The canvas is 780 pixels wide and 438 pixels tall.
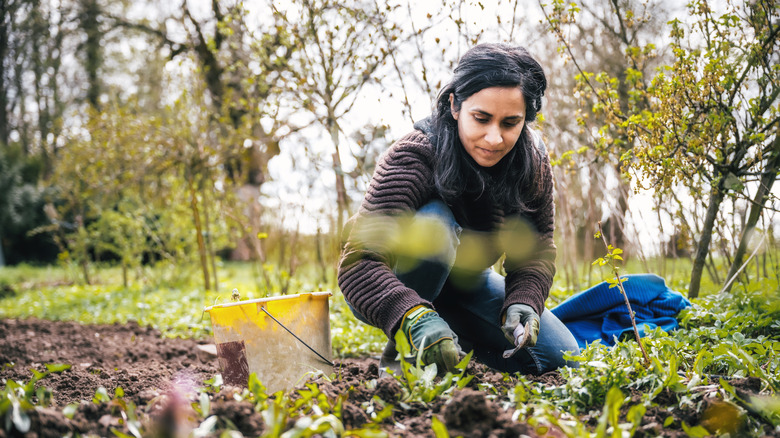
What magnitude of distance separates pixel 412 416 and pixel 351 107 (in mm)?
2543

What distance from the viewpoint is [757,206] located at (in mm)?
2525

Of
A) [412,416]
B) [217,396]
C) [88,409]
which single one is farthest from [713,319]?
[88,409]

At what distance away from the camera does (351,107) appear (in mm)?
3615

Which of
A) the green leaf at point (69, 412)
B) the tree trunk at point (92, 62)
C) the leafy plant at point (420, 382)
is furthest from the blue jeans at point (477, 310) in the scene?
the tree trunk at point (92, 62)

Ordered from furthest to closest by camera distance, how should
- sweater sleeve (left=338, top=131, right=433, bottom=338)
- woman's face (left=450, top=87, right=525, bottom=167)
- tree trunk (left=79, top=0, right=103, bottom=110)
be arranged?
1. tree trunk (left=79, top=0, right=103, bottom=110)
2. woman's face (left=450, top=87, right=525, bottom=167)
3. sweater sleeve (left=338, top=131, right=433, bottom=338)

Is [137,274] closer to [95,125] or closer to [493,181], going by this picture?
[95,125]

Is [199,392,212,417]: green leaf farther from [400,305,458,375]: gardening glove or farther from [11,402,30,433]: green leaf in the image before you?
[400,305,458,375]: gardening glove

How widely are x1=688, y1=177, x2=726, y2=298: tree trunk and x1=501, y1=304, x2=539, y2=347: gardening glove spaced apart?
1.07 meters

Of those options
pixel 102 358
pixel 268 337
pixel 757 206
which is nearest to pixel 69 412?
pixel 268 337

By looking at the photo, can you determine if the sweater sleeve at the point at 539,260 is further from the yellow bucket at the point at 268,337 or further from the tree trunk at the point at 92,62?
the tree trunk at the point at 92,62

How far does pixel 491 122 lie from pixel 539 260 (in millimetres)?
631

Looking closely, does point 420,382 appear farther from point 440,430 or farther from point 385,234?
point 385,234

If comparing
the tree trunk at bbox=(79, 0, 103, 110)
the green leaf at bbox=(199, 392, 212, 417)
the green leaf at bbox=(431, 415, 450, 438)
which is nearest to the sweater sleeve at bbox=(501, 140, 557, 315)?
the green leaf at bbox=(431, 415, 450, 438)

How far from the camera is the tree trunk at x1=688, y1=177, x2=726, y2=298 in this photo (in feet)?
8.01
